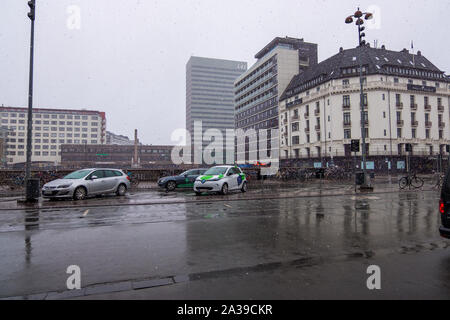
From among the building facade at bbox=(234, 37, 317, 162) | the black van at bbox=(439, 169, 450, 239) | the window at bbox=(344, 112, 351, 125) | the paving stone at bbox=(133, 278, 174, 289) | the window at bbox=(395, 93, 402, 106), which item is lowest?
the paving stone at bbox=(133, 278, 174, 289)

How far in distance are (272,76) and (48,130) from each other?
108710 millimetres

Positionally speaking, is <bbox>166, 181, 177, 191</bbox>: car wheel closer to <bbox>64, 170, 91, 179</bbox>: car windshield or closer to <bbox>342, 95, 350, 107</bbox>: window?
<bbox>64, 170, 91, 179</bbox>: car windshield

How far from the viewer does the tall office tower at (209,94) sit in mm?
158750

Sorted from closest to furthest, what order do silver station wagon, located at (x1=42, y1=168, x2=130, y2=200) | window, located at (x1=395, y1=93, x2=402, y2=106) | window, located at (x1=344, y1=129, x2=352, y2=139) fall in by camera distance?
1. silver station wagon, located at (x1=42, y1=168, x2=130, y2=200)
2. window, located at (x1=395, y1=93, x2=402, y2=106)
3. window, located at (x1=344, y1=129, x2=352, y2=139)

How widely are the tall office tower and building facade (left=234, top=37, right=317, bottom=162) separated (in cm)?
6624

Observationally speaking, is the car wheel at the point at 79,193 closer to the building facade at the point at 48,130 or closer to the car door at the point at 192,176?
the car door at the point at 192,176

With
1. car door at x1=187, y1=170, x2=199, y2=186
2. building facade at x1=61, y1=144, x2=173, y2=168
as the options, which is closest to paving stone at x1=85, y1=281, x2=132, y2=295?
car door at x1=187, y1=170, x2=199, y2=186

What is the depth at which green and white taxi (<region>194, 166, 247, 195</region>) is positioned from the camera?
15.3 metres

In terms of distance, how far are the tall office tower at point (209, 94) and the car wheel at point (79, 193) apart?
140964 mm

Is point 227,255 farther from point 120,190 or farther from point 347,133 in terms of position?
point 347,133

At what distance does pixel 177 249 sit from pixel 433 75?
6971cm

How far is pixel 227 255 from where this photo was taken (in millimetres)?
4773

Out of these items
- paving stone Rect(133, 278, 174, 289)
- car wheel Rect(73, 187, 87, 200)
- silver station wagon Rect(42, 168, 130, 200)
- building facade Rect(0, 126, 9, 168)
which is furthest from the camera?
building facade Rect(0, 126, 9, 168)

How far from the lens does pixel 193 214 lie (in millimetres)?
9258
